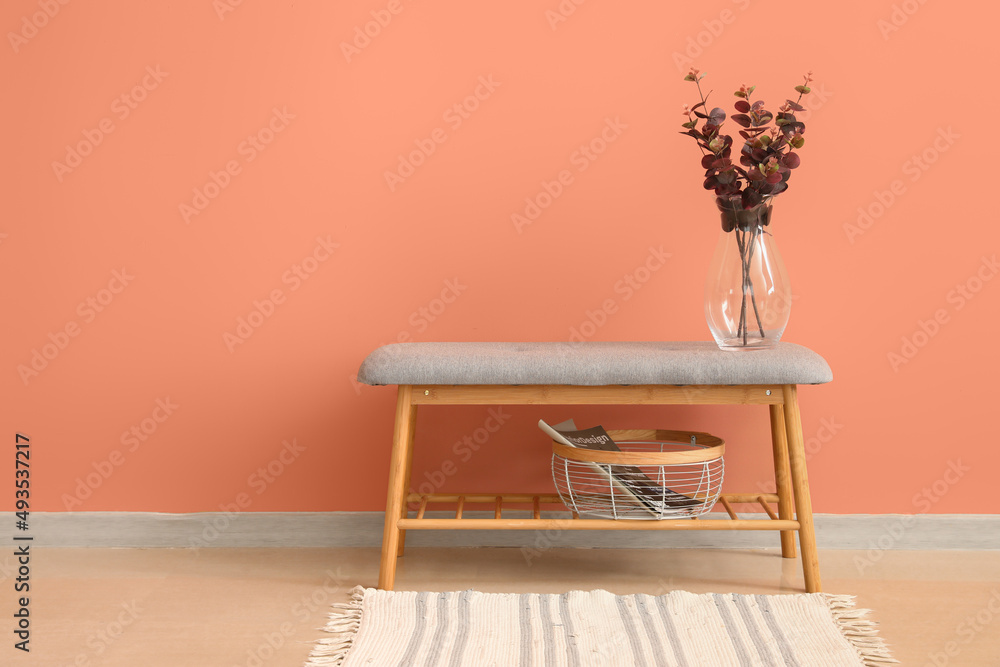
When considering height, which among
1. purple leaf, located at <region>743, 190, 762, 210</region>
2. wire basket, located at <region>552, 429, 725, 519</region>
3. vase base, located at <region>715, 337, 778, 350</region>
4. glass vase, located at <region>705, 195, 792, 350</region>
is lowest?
wire basket, located at <region>552, 429, 725, 519</region>

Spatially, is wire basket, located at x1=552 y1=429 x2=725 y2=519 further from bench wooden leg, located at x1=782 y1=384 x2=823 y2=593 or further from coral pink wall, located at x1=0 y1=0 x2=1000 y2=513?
coral pink wall, located at x1=0 y1=0 x2=1000 y2=513

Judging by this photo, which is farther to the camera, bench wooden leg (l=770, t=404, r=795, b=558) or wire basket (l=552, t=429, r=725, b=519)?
bench wooden leg (l=770, t=404, r=795, b=558)

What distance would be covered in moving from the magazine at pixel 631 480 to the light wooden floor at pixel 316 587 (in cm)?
20

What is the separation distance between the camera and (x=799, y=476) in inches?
60.7

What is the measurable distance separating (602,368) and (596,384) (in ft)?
0.11

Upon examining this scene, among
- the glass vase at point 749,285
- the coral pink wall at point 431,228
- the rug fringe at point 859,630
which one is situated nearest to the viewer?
the rug fringe at point 859,630

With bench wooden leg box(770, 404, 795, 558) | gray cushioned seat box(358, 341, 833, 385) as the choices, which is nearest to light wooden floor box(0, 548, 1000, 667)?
bench wooden leg box(770, 404, 795, 558)

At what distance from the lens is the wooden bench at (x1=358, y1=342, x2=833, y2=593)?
1504 millimetres

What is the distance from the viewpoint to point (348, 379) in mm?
1946

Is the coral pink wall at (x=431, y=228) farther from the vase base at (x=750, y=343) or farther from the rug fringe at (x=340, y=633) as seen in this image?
the rug fringe at (x=340, y=633)

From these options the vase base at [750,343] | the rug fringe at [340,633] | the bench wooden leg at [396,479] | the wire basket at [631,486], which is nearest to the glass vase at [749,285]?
the vase base at [750,343]

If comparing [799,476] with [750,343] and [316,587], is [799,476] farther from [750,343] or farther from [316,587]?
[316,587]

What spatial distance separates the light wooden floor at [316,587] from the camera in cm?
138

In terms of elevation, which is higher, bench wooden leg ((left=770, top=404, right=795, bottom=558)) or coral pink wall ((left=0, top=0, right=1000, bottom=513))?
coral pink wall ((left=0, top=0, right=1000, bottom=513))
